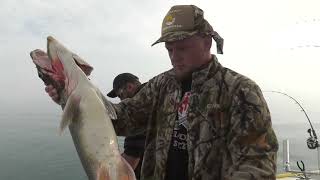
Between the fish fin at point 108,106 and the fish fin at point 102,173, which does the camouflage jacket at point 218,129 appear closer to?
the fish fin at point 108,106

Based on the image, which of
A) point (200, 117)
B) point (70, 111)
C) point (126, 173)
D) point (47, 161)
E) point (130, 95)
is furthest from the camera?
point (47, 161)

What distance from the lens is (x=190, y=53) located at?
3.60 m

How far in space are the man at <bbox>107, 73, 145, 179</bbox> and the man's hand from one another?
3.12 metres

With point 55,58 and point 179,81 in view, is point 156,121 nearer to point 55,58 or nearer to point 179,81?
point 179,81

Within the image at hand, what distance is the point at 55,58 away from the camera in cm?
358

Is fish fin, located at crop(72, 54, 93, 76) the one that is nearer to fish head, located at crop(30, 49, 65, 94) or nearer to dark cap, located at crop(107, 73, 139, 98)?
fish head, located at crop(30, 49, 65, 94)

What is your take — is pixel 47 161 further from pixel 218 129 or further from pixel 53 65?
pixel 218 129

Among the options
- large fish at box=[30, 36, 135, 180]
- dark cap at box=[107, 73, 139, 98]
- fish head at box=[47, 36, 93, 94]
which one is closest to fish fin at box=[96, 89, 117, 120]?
large fish at box=[30, 36, 135, 180]

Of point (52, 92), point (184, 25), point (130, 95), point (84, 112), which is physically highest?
point (184, 25)

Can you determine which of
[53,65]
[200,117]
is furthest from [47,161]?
[200,117]

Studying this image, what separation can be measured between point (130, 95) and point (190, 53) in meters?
3.86

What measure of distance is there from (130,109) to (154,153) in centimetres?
49

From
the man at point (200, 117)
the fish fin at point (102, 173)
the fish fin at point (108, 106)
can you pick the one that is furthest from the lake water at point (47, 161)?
the fish fin at point (102, 173)

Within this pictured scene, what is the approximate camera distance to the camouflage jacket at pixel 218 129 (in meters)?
3.21
